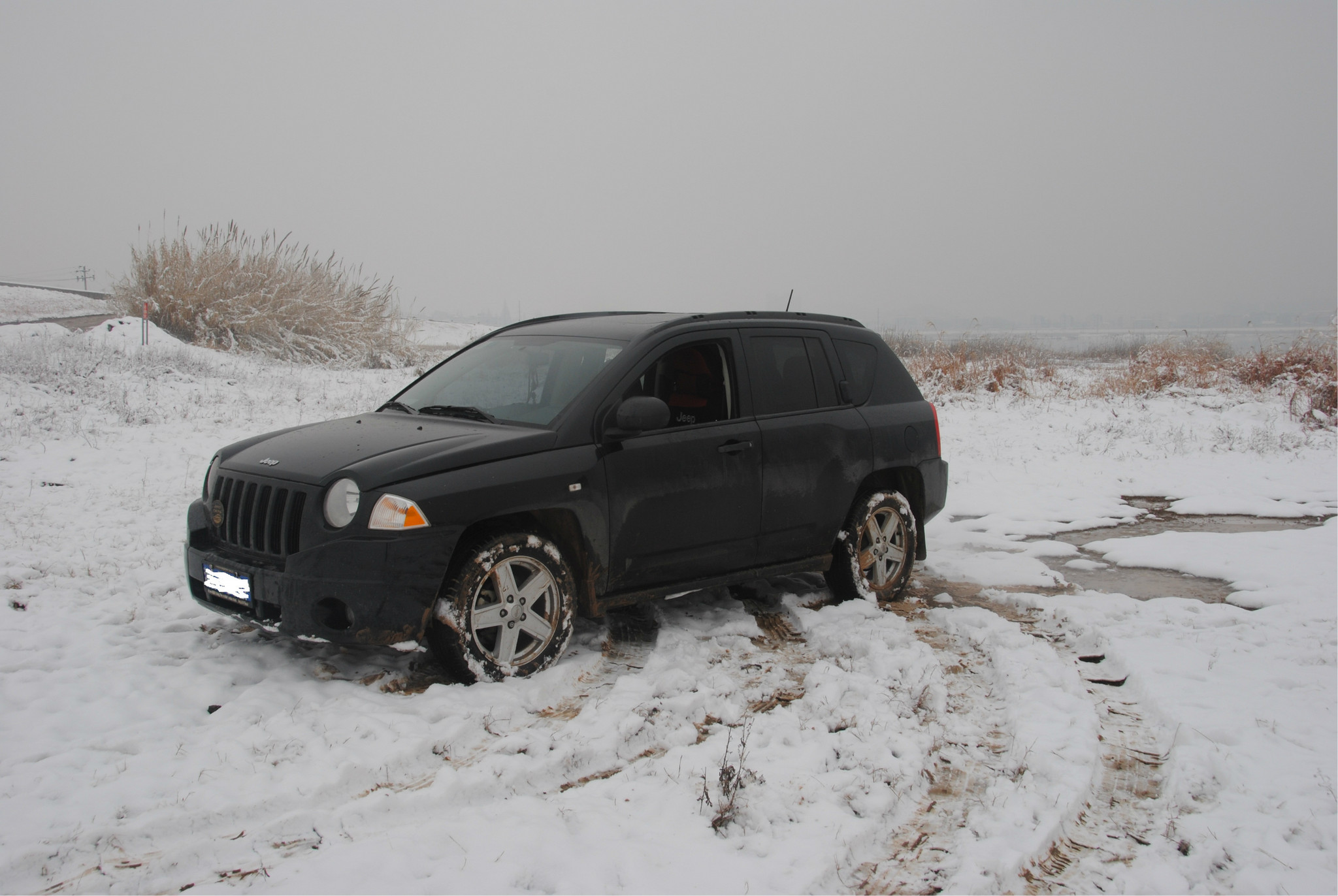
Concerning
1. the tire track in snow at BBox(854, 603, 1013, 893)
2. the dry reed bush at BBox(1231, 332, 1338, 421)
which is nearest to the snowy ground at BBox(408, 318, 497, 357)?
the dry reed bush at BBox(1231, 332, 1338, 421)

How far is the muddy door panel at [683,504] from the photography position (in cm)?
476

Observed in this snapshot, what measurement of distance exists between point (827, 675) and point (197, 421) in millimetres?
9771

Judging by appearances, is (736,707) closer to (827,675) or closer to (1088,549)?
(827,675)

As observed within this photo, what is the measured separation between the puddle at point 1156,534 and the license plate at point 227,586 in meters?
5.55

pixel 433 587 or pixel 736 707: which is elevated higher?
pixel 433 587

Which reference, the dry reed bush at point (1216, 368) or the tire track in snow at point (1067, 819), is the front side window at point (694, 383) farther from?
the dry reed bush at point (1216, 368)

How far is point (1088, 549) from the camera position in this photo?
306 inches

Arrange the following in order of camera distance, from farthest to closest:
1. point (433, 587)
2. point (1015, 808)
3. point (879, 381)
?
point (879, 381)
point (433, 587)
point (1015, 808)

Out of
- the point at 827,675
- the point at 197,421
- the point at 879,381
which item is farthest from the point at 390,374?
the point at 827,675

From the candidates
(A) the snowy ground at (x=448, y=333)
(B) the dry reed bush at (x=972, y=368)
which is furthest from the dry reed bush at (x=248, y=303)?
(B) the dry reed bush at (x=972, y=368)

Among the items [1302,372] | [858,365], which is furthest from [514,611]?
[1302,372]

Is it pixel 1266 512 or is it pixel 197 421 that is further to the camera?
pixel 197 421

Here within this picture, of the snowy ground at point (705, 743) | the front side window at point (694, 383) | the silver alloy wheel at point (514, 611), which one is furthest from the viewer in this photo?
the front side window at point (694, 383)

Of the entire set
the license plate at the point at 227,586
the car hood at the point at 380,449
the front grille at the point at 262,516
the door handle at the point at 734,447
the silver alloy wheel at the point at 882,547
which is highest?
the car hood at the point at 380,449
